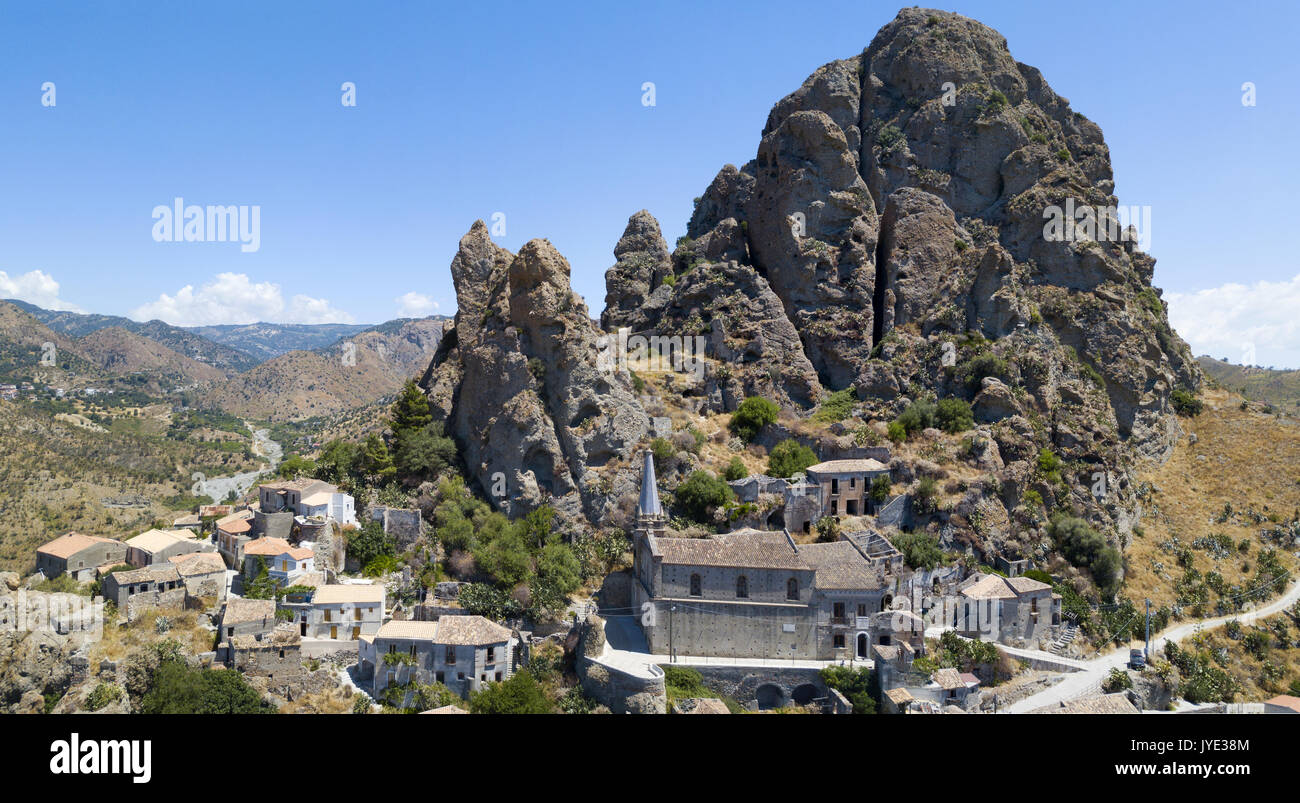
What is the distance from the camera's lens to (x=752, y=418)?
58.5 meters

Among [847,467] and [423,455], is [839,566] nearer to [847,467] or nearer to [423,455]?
[847,467]

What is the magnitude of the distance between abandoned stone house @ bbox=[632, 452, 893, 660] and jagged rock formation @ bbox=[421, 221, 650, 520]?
9.72m

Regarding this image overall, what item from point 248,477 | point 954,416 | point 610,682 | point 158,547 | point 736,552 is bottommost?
point 610,682

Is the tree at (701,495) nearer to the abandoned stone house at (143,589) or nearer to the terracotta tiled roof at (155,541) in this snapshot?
the abandoned stone house at (143,589)

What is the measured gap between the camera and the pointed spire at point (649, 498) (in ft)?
145

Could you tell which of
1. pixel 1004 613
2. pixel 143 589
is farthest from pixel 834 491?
pixel 143 589

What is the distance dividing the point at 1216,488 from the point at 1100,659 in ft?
102

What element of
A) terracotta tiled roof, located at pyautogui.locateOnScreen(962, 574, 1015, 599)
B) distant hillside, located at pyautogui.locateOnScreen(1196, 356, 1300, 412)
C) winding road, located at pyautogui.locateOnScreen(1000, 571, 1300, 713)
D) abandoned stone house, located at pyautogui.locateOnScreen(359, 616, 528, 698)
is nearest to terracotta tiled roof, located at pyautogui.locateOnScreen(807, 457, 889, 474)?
terracotta tiled roof, located at pyautogui.locateOnScreen(962, 574, 1015, 599)

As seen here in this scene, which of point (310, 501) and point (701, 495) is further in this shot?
point (701, 495)

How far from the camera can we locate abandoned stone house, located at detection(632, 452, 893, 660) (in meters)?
39.7

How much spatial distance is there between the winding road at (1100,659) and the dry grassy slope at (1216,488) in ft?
8.48

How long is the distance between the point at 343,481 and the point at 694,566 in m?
25.3
